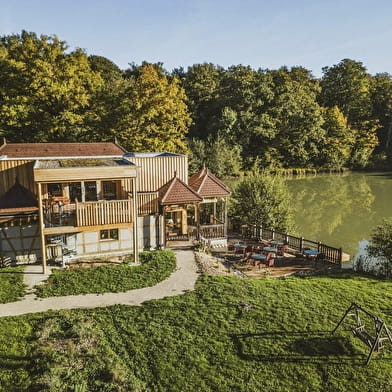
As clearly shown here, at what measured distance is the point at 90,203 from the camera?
1565cm

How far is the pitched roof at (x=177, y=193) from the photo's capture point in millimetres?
18028

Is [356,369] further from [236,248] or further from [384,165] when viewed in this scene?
[384,165]

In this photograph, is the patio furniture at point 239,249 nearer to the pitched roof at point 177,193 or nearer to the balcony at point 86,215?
the pitched roof at point 177,193

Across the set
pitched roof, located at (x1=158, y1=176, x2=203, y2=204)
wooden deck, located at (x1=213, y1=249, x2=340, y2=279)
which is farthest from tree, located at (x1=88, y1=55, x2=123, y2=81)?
Result: wooden deck, located at (x1=213, y1=249, x2=340, y2=279)

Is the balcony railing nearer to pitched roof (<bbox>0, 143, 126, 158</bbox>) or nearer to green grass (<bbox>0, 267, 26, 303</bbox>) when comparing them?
green grass (<bbox>0, 267, 26, 303</bbox>)

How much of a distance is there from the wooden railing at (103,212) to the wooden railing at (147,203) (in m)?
1.59

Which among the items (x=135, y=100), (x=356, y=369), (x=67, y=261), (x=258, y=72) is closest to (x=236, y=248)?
(x=67, y=261)

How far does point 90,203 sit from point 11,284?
4.40 meters

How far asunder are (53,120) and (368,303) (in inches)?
1059

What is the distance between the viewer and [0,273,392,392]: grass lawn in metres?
8.82

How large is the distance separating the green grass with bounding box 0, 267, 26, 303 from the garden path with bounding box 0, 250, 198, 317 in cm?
35

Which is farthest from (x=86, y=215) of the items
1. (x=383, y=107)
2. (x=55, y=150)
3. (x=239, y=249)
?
(x=383, y=107)

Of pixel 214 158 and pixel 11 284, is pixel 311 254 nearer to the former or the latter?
pixel 11 284

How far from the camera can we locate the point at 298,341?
10547 millimetres
